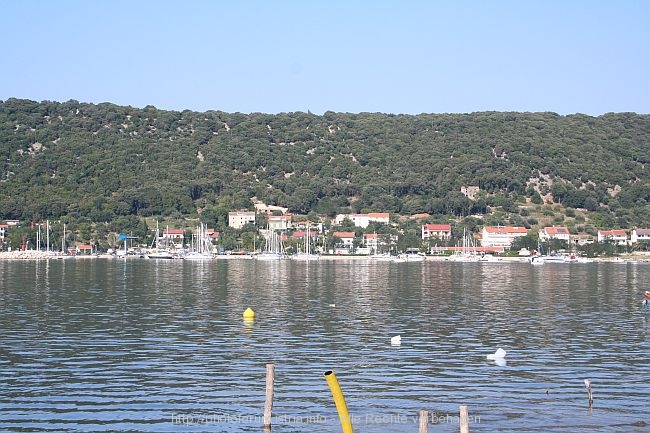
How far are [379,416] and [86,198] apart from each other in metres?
173

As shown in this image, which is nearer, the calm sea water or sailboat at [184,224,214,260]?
the calm sea water

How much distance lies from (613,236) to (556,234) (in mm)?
11142

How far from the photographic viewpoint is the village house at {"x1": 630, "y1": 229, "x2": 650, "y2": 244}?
17986 cm

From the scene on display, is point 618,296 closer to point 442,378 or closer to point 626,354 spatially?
point 626,354

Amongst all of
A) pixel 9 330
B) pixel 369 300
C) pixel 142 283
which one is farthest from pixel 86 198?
pixel 9 330

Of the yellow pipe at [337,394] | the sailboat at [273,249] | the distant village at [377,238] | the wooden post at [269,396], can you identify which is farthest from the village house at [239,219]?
the yellow pipe at [337,394]

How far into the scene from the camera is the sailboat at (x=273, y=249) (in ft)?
515

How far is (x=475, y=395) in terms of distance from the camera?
26.5 meters

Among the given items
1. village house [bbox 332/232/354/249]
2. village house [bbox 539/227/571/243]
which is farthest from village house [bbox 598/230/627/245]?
village house [bbox 332/232/354/249]

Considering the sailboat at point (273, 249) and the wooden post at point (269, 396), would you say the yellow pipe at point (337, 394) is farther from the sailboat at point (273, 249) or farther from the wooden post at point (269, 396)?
the sailboat at point (273, 249)

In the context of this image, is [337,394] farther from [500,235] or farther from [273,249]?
[500,235]

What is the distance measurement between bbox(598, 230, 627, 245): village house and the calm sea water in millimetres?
122998

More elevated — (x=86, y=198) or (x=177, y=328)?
(x=86, y=198)

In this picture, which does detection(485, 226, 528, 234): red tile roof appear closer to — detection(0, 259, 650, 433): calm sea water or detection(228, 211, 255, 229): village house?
detection(228, 211, 255, 229): village house
